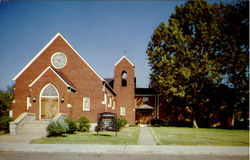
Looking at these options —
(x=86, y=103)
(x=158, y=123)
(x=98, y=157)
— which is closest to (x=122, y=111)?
(x=158, y=123)

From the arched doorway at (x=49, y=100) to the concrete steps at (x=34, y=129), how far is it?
8.67 feet

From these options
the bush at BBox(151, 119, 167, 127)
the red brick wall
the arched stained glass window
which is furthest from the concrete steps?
the bush at BBox(151, 119, 167, 127)

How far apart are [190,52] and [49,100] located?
58.7 ft

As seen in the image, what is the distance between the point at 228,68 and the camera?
2448 cm

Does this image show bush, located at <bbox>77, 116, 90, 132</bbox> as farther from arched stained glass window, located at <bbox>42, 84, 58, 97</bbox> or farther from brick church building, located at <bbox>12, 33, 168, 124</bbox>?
arched stained glass window, located at <bbox>42, 84, 58, 97</bbox>

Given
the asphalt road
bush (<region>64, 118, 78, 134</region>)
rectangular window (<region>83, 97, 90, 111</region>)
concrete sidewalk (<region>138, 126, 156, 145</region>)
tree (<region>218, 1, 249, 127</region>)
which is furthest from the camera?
rectangular window (<region>83, 97, 90, 111</region>)

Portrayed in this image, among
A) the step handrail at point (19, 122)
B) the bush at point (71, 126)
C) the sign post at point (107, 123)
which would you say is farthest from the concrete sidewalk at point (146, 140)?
the step handrail at point (19, 122)

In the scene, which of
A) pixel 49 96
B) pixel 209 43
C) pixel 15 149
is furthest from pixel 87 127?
pixel 209 43

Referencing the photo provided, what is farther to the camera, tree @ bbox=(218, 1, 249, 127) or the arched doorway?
the arched doorway

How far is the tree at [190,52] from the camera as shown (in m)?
24.6

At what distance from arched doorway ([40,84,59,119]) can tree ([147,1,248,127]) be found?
501 inches

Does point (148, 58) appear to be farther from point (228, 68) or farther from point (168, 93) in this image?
point (228, 68)

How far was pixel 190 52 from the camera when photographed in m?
25.7

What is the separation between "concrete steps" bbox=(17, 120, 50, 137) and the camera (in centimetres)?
1787
